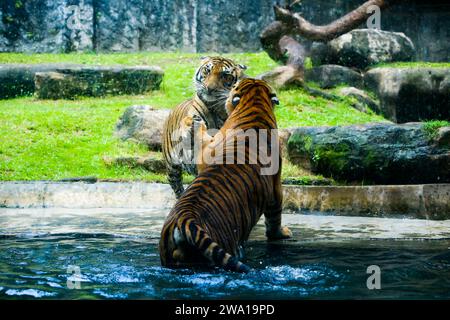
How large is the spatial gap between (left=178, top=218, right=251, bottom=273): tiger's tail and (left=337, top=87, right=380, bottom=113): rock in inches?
319

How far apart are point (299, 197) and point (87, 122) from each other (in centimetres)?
475

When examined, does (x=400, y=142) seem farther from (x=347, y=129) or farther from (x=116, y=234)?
(x=116, y=234)

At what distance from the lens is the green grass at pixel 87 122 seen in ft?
28.4

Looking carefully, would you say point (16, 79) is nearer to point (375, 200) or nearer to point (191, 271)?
point (375, 200)

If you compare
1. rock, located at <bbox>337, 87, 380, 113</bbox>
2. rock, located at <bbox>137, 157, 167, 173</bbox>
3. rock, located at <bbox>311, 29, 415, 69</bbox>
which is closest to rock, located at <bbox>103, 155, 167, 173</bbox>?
rock, located at <bbox>137, 157, 167, 173</bbox>

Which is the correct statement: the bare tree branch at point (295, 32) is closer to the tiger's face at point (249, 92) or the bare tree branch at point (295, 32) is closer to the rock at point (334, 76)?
the rock at point (334, 76)

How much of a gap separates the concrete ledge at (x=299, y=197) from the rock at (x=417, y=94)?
14.7ft

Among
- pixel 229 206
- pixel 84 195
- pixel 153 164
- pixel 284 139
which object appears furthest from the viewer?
pixel 153 164

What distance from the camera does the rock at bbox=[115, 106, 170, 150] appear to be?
921 cm

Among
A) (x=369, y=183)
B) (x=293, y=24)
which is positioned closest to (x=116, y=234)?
(x=369, y=183)

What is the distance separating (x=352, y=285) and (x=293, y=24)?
8264 millimetres

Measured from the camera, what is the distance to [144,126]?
30.4ft

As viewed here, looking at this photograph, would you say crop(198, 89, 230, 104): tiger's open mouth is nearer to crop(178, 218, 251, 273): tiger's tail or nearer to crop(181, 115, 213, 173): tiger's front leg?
crop(181, 115, 213, 173): tiger's front leg

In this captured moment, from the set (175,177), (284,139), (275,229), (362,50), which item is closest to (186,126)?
(175,177)
